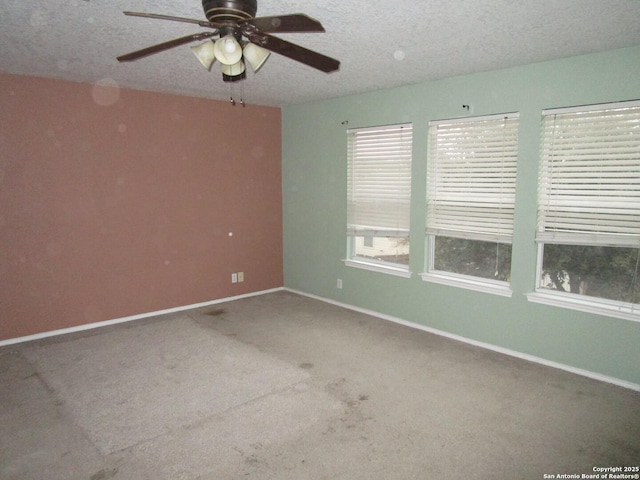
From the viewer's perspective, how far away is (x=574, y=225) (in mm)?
3330

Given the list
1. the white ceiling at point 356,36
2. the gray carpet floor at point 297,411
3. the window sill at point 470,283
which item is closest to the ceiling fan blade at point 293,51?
the white ceiling at point 356,36

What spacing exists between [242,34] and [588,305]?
317 cm

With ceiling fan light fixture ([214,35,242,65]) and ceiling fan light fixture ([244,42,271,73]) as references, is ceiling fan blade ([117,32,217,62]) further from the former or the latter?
ceiling fan light fixture ([244,42,271,73])

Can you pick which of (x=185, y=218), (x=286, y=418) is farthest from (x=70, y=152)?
(x=286, y=418)

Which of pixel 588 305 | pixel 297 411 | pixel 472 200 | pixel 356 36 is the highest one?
pixel 356 36

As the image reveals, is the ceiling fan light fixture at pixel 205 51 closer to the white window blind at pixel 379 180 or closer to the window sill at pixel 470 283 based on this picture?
the white window blind at pixel 379 180

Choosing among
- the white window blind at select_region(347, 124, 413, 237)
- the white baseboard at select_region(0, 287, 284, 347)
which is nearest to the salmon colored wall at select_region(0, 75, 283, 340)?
the white baseboard at select_region(0, 287, 284, 347)

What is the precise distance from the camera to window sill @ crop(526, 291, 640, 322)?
3127 mm

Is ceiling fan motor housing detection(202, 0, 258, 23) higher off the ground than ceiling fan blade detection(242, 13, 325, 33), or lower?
higher

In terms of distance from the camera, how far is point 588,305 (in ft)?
10.8

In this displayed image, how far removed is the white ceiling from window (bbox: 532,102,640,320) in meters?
0.53

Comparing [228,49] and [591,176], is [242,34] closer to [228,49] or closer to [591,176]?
[228,49]

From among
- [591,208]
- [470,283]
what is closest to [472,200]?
[470,283]

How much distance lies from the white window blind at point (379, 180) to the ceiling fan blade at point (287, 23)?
280 centimetres
